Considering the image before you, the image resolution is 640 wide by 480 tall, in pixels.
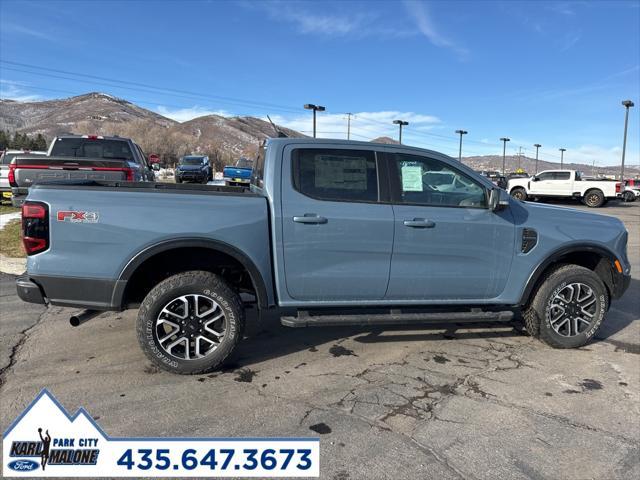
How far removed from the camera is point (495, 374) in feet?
12.9

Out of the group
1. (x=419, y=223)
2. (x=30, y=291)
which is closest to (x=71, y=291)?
(x=30, y=291)

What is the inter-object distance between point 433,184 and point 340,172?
0.88m

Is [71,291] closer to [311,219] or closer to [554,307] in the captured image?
[311,219]

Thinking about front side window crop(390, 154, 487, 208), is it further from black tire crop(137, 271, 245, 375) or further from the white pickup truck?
the white pickup truck

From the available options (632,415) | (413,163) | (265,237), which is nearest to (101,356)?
(265,237)

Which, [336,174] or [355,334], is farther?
[355,334]

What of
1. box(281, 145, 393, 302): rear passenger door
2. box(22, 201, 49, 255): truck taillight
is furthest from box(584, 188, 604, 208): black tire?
box(22, 201, 49, 255): truck taillight

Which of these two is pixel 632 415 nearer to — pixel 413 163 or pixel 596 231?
pixel 596 231

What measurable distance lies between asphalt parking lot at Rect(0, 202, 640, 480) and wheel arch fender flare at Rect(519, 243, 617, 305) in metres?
0.60

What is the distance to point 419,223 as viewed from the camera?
3959mm

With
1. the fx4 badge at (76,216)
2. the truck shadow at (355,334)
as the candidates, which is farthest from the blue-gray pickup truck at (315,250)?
the truck shadow at (355,334)

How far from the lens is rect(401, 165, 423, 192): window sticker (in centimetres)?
407

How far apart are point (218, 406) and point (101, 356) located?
4.77 feet

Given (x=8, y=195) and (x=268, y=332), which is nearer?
(x=268, y=332)
